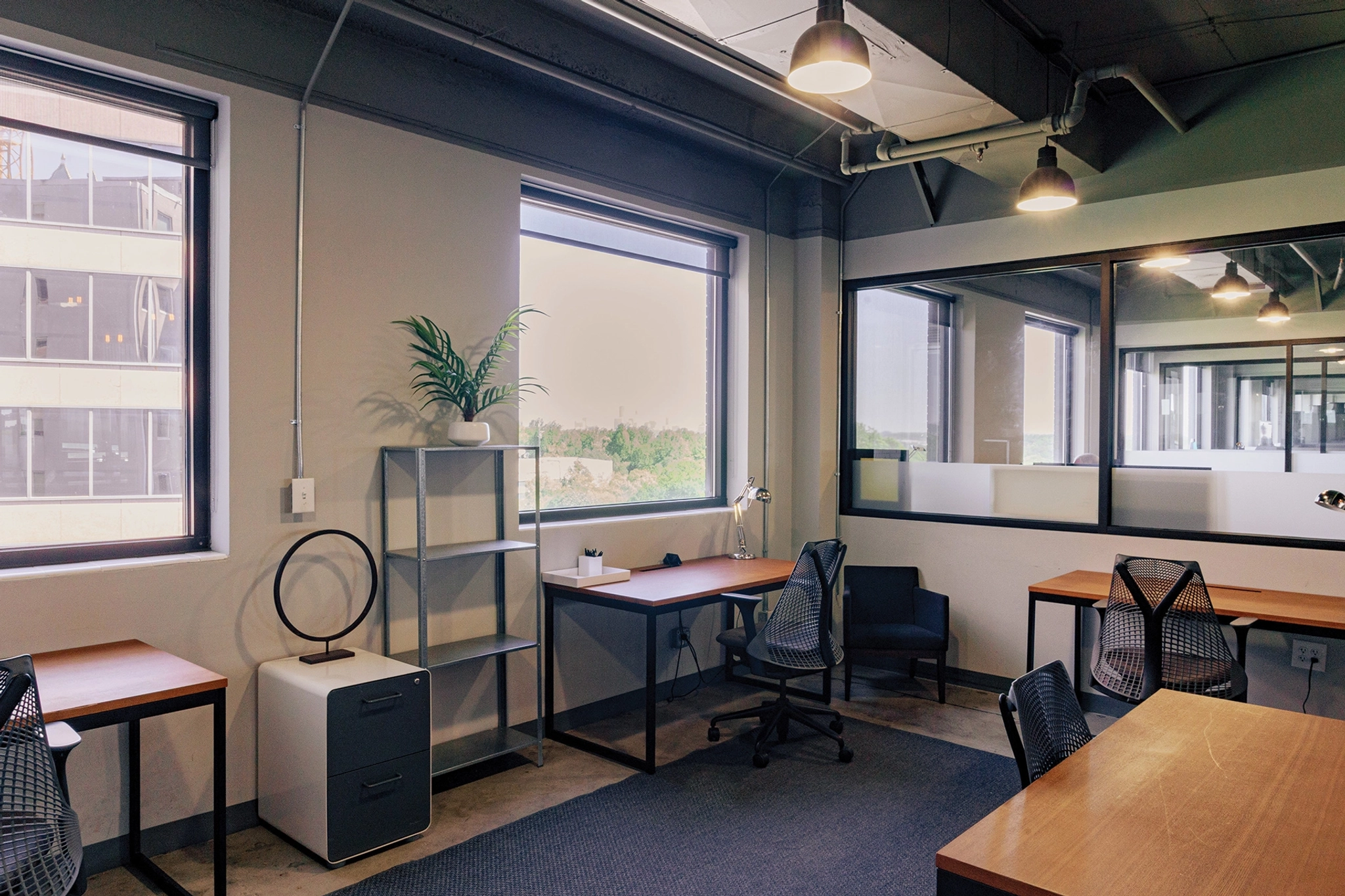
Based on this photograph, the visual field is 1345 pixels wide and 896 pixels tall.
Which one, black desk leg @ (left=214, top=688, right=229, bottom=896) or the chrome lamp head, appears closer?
black desk leg @ (left=214, top=688, right=229, bottom=896)

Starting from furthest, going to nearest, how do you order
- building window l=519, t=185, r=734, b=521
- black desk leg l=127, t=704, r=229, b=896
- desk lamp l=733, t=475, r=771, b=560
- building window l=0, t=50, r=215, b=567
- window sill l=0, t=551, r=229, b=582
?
desk lamp l=733, t=475, r=771, b=560 → building window l=519, t=185, r=734, b=521 → building window l=0, t=50, r=215, b=567 → window sill l=0, t=551, r=229, b=582 → black desk leg l=127, t=704, r=229, b=896

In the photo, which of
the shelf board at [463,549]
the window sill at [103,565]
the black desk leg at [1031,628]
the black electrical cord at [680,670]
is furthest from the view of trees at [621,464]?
the black desk leg at [1031,628]

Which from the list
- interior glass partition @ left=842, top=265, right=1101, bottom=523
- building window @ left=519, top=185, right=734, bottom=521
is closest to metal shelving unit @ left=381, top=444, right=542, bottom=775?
building window @ left=519, top=185, right=734, bottom=521

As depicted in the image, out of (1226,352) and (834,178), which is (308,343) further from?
(1226,352)

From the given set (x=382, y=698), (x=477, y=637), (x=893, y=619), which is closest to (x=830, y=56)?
(x=382, y=698)

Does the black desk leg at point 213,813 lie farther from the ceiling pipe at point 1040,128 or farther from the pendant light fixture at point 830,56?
the ceiling pipe at point 1040,128

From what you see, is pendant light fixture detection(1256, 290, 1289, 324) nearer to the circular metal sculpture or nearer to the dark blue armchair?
the dark blue armchair

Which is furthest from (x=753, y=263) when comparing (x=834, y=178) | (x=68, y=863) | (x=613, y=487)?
(x=68, y=863)

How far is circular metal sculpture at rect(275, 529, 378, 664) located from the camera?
3092 millimetres

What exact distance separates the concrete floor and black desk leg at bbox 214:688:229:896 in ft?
0.58

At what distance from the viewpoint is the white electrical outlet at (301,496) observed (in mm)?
3166

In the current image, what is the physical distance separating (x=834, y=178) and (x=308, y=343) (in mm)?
3314

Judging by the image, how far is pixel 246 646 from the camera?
311 centimetres

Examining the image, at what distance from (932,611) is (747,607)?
4.93 feet
